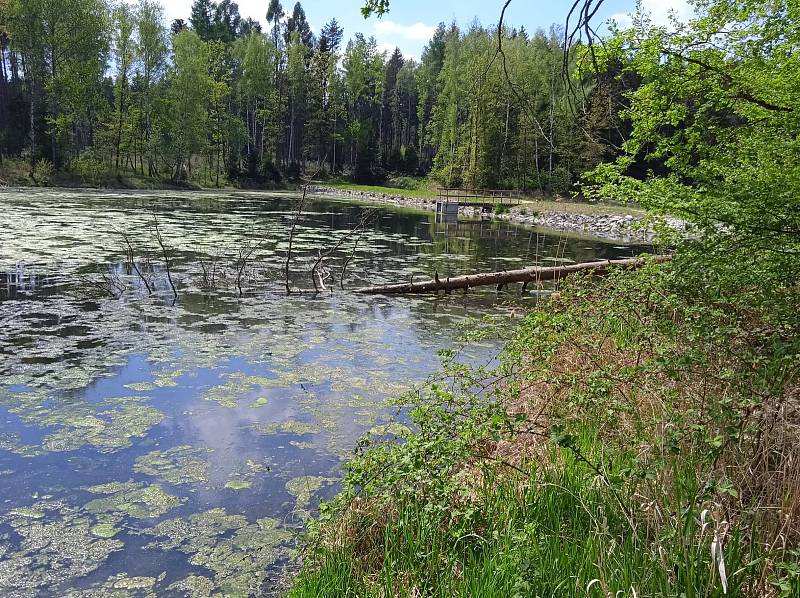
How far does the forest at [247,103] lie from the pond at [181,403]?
49.0 ft

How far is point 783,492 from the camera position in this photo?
297 centimetres

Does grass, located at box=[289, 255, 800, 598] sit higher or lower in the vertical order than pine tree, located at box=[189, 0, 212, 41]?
lower

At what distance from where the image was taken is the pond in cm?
411

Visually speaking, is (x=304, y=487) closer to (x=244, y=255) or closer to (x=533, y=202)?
(x=244, y=255)

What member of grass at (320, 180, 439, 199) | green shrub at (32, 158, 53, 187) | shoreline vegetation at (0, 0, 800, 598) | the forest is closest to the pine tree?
the forest

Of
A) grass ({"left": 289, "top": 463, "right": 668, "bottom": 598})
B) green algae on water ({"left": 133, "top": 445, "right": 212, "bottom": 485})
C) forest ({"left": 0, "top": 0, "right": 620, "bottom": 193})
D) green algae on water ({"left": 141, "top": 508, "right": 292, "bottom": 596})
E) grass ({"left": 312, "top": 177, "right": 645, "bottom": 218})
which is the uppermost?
forest ({"left": 0, "top": 0, "right": 620, "bottom": 193})

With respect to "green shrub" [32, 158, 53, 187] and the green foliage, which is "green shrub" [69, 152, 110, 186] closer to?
"green shrub" [32, 158, 53, 187]

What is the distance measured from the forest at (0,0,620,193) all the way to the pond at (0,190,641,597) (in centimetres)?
1494

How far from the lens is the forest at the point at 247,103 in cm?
4194

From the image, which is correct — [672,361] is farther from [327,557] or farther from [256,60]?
[256,60]

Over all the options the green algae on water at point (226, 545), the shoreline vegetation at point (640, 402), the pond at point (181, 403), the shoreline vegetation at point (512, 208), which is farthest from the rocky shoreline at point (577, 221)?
the green algae on water at point (226, 545)

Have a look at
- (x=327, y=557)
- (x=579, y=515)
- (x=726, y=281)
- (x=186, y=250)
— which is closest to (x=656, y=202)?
(x=726, y=281)

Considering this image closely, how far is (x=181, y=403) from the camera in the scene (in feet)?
21.8

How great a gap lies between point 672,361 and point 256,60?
6309cm
